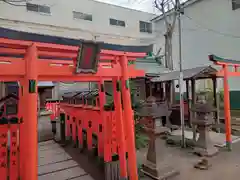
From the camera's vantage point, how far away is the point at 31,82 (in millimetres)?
2748

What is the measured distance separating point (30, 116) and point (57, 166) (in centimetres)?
328

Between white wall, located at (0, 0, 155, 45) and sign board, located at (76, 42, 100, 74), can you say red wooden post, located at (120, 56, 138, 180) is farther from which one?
white wall, located at (0, 0, 155, 45)

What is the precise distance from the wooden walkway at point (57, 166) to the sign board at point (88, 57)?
296cm

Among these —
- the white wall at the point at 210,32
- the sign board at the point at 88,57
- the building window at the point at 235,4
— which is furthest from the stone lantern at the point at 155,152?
the building window at the point at 235,4

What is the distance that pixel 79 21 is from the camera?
16438 millimetres

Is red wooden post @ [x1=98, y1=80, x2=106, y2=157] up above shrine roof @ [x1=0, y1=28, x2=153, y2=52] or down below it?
below

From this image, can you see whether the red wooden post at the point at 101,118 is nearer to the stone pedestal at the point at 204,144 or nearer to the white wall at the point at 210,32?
the stone pedestal at the point at 204,144

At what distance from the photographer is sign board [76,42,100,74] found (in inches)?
124

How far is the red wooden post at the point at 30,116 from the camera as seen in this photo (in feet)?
8.99

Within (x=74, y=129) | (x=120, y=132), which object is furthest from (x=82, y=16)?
(x=120, y=132)

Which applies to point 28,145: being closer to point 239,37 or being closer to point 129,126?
point 129,126

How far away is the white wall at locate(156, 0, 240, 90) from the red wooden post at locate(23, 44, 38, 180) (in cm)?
1455

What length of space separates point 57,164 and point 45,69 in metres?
3.72

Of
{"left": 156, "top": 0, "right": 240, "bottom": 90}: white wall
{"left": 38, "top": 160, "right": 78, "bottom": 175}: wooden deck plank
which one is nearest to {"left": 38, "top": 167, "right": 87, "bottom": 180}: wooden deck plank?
{"left": 38, "top": 160, "right": 78, "bottom": 175}: wooden deck plank
